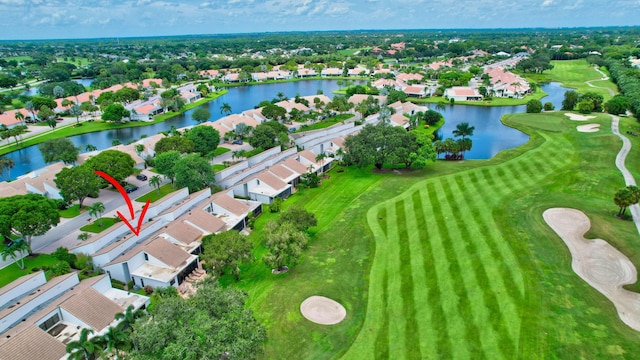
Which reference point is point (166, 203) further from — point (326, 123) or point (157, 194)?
point (326, 123)

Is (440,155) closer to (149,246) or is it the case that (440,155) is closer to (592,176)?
Result: (592,176)

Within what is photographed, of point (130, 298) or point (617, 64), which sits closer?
point (130, 298)

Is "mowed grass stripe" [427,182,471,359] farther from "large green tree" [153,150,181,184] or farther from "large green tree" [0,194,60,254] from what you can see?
"large green tree" [0,194,60,254]

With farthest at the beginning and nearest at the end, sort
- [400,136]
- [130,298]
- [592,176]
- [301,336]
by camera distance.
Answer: [400,136] → [592,176] → [130,298] → [301,336]

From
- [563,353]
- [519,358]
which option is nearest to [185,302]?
[519,358]

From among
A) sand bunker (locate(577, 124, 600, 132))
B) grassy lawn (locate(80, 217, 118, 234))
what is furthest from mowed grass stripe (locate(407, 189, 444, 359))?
sand bunker (locate(577, 124, 600, 132))

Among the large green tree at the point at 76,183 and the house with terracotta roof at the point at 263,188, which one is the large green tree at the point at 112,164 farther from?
the house with terracotta roof at the point at 263,188

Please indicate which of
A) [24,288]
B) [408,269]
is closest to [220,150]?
[24,288]
